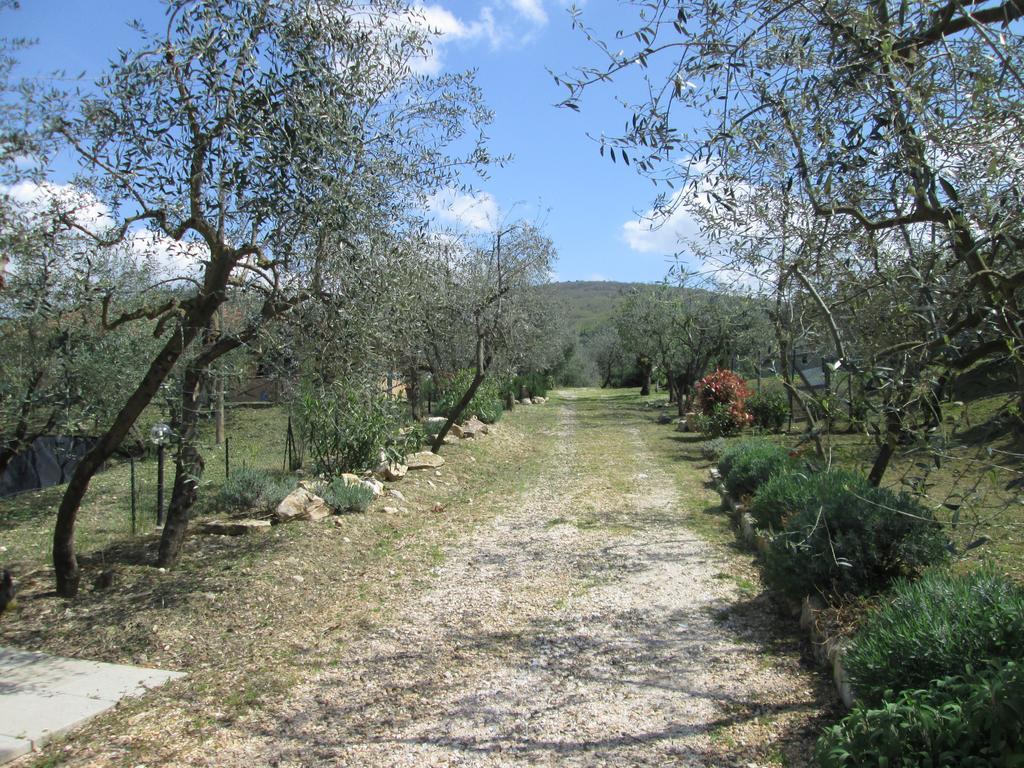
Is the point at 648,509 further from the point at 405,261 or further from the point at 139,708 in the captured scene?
the point at 139,708

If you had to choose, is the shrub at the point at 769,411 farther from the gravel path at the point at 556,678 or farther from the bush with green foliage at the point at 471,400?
the gravel path at the point at 556,678

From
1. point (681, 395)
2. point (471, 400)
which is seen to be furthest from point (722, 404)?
point (681, 395)

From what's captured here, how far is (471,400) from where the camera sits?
1766 centimetres

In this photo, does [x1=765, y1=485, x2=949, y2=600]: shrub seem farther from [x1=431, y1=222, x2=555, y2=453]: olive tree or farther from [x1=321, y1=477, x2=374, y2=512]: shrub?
[x1=431, y1=222, x2=555, y2=453]: olive tree

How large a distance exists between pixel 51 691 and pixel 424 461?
836 cm

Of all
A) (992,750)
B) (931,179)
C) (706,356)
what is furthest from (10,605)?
(706,356)

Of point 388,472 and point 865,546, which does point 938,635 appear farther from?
point 388,472

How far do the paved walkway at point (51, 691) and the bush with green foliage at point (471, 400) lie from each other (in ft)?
36.8

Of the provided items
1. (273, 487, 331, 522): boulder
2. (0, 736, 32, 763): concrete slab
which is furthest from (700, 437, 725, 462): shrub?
(0, 736, 32, 763): concrete slab

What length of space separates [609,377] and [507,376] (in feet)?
125

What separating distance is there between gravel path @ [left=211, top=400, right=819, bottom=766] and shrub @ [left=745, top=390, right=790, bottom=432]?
491 inches

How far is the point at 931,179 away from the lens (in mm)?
3756

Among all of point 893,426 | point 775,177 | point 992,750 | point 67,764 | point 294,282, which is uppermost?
point 775,177

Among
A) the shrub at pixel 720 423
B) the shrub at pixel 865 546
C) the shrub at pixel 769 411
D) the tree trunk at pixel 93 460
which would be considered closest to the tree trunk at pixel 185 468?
the tree trunk at pixel 93 460
